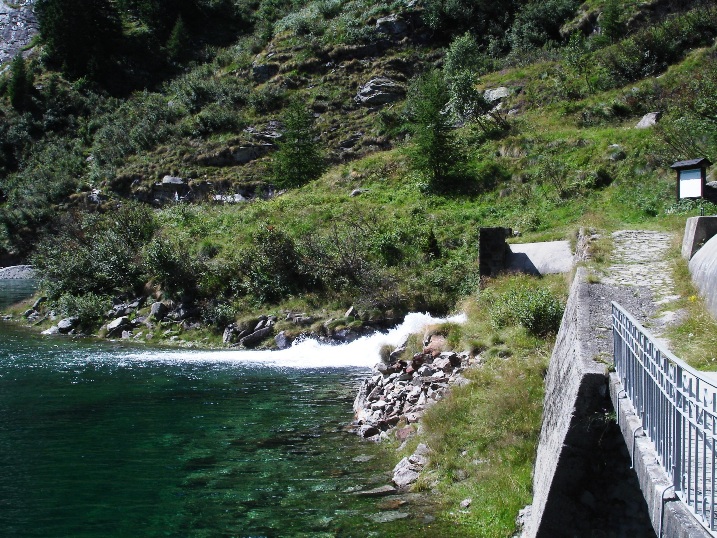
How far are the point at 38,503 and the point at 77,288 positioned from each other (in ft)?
81.8

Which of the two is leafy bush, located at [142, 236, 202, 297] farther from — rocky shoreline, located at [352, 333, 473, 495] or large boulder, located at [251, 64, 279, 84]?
large boulder, located at [251, 64, 279, 84]

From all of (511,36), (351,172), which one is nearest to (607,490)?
(351,172)

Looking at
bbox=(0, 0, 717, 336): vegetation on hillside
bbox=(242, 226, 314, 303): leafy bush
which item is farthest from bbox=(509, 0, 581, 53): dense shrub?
bbox=(242, 226, 314, 303): leafy bush

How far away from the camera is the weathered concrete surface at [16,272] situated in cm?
5111

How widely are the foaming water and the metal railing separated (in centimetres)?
1456

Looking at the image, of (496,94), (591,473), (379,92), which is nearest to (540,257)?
(591,473)

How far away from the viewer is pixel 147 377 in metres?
18.5

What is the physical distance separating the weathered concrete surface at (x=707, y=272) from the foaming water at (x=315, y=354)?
10290 millimetres

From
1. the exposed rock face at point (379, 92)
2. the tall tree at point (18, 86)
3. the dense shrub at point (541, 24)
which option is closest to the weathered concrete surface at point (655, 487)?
Result: the exposed rock face at point (379, 92)

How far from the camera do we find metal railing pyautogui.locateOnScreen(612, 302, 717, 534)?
3.90 m

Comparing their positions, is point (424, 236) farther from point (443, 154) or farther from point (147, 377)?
point (147, 377)

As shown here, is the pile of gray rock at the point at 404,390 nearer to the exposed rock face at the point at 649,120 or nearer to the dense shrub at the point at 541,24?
the exposed rock face at the point at 649,120

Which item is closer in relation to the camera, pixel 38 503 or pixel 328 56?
pixel 38 503

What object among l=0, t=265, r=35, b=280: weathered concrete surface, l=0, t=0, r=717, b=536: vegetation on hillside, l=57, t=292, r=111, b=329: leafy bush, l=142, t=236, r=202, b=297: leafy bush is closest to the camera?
l=0, t=0, r=717, b=536: vegetation on hillside
